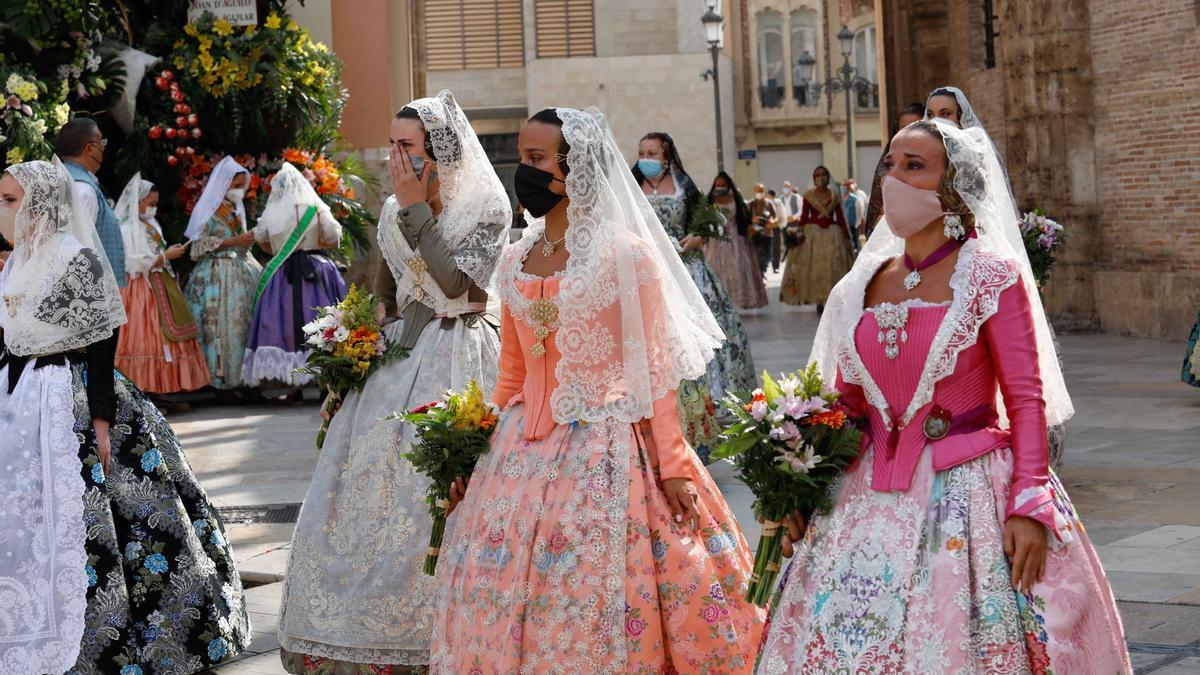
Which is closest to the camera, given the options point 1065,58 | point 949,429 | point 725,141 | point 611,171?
point 949,429

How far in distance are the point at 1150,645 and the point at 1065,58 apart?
12555mm

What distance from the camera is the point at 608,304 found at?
15.3 feet

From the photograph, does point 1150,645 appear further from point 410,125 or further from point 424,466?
point 410,125

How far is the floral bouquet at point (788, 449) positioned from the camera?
12.9 feet

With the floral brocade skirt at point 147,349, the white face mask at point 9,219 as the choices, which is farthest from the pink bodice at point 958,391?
the floral brocade skirt at point 147,349

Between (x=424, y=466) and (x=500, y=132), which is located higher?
(x=500, y=132)

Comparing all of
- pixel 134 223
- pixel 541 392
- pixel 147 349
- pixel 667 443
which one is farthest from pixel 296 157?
pixel 667 443

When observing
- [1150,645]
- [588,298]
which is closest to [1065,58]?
[1150,645]

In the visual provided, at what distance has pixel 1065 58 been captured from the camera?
17188 millimetres

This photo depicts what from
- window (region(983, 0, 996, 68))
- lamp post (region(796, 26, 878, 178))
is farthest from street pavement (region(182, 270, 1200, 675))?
lamp post (region(796, 26, 878, 178))

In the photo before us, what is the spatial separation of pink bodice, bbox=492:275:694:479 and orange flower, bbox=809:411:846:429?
0.67 m

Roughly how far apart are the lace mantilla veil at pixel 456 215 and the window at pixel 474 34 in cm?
3825
